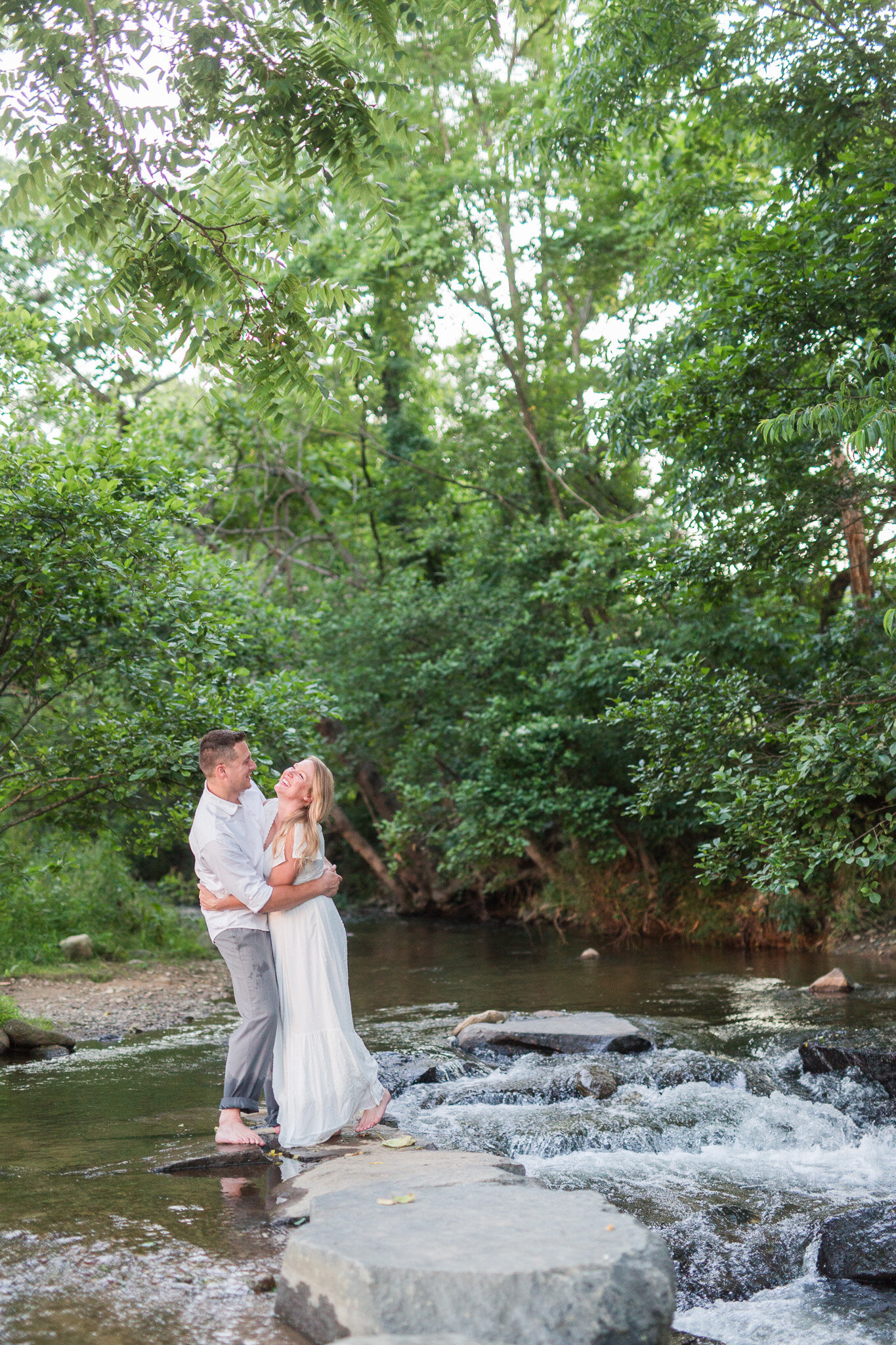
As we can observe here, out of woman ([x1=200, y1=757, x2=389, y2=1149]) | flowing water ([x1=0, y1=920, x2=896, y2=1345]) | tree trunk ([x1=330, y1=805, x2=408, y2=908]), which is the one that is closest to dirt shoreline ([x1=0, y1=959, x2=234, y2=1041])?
flowing water ([x1=0, y1=920, x2=896, y2=1345])

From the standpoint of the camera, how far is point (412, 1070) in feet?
25.6

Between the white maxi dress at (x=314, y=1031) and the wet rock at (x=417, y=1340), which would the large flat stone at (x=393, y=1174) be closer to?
the white maxi dress at (x=314, y=1031)

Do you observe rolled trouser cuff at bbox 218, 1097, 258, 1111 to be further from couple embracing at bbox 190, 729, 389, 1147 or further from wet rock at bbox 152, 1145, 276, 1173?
wet rock at bbox 152, 1145, 276, 1173

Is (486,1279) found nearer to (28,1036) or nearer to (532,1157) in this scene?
(532,1157)

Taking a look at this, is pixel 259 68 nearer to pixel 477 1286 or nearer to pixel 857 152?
pixel 477 1286

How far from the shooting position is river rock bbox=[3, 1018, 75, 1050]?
8781 mm

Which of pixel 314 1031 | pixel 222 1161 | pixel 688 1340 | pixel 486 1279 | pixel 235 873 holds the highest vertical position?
pixel 235 873

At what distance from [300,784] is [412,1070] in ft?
11.2

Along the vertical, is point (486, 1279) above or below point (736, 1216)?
above

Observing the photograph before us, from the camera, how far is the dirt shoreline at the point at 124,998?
10.2 metres

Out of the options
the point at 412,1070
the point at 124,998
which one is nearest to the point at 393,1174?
the point at 412,1070

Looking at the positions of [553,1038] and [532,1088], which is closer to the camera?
[532,1088]

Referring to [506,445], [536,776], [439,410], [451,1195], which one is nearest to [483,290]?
[506,445]

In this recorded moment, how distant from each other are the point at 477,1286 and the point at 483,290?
19572 mm
